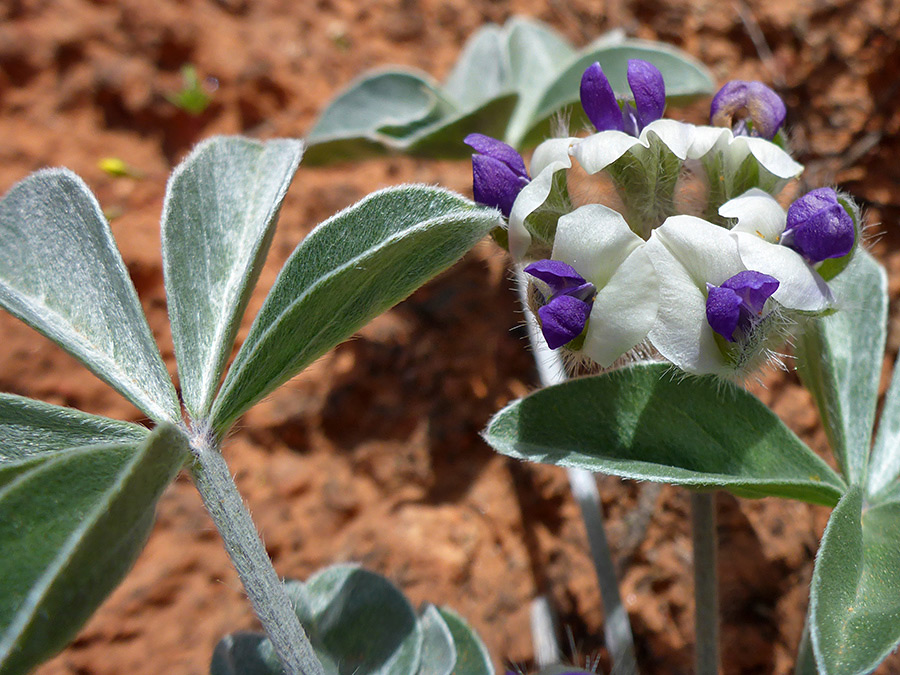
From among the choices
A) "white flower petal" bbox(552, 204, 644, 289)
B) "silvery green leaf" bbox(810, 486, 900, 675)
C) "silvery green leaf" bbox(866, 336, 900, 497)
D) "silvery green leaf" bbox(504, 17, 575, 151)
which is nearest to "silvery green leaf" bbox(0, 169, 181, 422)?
"white flower petal" bbox(552, 204, 644, 289)

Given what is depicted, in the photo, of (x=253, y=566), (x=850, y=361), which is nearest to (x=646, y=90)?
(x=850, y=361)

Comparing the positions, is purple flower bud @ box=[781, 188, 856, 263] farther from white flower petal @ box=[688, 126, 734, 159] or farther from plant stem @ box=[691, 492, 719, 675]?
plant stem @ box=[691, 492, 719, 675]

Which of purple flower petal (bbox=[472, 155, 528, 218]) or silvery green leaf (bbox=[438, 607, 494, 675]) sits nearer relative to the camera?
purple flower petal (bbox=[472, 155, 528, 218])

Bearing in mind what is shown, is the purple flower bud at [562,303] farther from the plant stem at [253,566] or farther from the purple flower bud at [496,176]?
the plant stem at [253,566]

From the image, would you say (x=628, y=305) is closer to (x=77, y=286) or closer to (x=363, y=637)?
(x=363, y=637)

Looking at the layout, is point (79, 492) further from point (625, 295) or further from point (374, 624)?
point (625, 295)

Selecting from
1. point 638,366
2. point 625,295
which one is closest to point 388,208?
point 625,295

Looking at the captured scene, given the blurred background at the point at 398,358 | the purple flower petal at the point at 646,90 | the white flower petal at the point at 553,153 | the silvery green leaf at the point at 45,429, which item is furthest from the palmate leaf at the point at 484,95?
the silvery green leaf at the point at 45,429

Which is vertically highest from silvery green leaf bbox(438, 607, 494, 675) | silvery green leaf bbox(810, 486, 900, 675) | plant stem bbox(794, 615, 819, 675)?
silvery green leaf bbox(810, 486, 900, 675)
